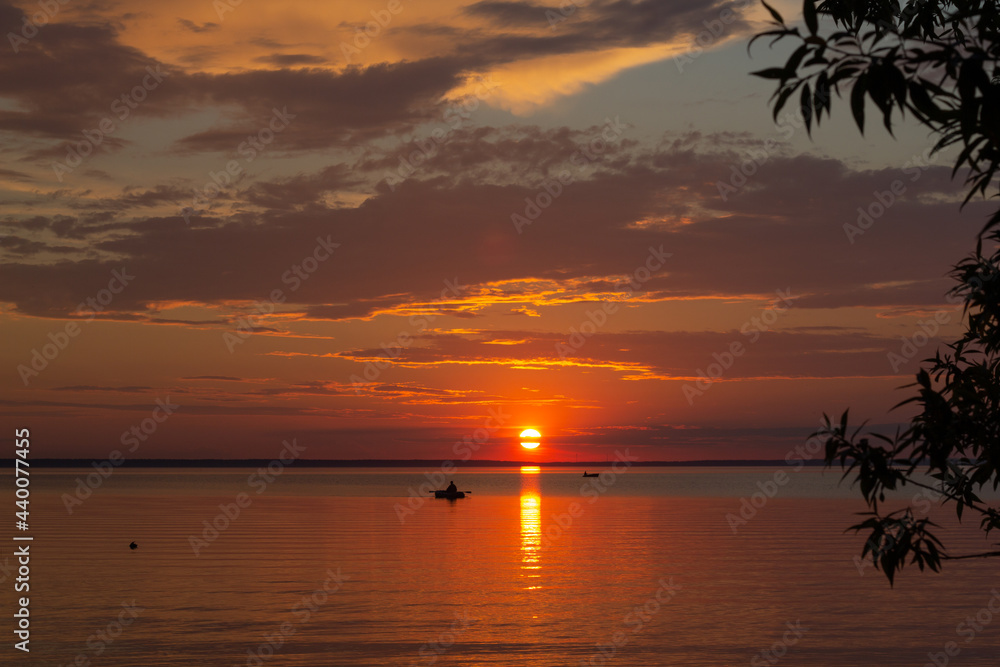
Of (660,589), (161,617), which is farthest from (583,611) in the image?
(161,617)

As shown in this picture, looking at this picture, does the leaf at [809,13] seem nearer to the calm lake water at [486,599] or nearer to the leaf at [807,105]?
the leaf at [807,105]

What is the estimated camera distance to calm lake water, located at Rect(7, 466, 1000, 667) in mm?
28516

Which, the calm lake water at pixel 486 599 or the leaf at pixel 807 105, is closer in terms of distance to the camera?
the leaf at pixel 807 105

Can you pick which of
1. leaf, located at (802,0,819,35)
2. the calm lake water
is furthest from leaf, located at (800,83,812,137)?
the calm lake water

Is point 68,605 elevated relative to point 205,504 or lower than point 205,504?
lower

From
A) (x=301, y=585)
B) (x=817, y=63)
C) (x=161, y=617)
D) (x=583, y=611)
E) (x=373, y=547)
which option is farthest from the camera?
(x=373, y=547)

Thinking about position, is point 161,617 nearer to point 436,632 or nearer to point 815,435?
point 436,632

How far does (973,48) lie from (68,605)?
3751 centimetres

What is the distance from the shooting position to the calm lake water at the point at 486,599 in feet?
93.6

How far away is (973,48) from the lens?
5.71 metres

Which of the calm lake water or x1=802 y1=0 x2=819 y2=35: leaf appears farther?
the calm lake water

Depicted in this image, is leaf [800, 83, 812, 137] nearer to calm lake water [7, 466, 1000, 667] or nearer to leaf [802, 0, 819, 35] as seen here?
leaf [802, 0, 819, 35]

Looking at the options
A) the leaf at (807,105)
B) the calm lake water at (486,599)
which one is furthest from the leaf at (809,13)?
the calm lake water at (486,599)

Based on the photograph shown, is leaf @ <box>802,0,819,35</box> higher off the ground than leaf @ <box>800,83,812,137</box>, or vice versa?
leaf @ <box>802,0,819,35</box>
